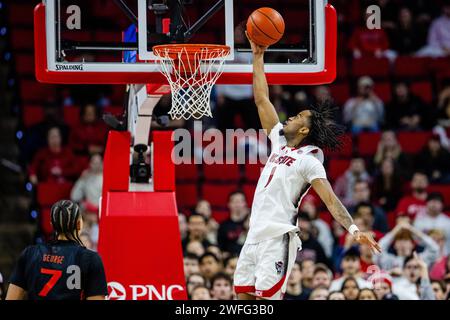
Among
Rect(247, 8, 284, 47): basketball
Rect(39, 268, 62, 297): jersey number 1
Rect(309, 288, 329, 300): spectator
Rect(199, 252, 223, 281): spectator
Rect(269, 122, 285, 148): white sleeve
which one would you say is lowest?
Rect(309, 288, 329, 300): spectator

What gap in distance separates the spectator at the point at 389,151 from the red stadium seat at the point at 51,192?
3821mm

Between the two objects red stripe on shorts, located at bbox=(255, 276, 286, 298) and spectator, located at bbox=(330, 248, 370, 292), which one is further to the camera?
spectator, located at bbox=(330, 248, 370, 292)

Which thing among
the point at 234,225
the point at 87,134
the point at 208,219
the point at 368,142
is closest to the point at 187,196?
→ the point at 208,219

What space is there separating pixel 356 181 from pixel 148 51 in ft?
19.0

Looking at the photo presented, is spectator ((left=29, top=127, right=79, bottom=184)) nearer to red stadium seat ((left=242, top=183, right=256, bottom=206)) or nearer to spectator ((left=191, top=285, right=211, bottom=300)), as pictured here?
red stadium seat ((left=242, top=183, right=256, bottom=206))

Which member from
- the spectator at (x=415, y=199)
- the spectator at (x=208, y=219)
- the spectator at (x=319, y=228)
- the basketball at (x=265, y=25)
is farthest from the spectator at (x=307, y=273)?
the basketball at (x=265, y=25)

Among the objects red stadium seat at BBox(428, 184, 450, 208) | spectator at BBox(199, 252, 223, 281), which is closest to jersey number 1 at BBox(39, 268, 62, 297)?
spectator at BBox(199, 252, 223, 281)

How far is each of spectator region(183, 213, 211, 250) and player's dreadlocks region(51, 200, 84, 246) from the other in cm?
496

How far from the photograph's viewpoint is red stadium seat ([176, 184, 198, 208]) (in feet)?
44.2

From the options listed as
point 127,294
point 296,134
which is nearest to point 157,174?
point 127,294

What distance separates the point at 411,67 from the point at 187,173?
12.8 feet

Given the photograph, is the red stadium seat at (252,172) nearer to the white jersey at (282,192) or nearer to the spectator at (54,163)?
the spectator at (54,163)
